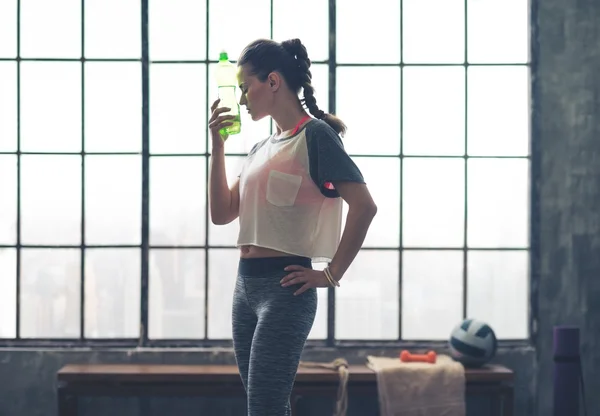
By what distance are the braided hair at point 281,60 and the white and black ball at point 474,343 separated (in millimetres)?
1743

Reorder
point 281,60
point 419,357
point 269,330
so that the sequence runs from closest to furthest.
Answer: point 269,330, point 281,60, point 419,357

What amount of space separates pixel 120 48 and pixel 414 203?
1576mm

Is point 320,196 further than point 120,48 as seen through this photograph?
No

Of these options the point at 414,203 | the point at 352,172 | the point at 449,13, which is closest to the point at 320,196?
the point at 352,172

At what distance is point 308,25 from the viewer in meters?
3.70

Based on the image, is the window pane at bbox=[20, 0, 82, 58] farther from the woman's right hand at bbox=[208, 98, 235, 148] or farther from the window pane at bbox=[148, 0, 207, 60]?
the woman's right hand at bbox=[208, 98, 235, 148]

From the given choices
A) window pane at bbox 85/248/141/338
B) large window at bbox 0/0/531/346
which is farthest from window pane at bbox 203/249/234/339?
window pane at bbox 85/248/141/338

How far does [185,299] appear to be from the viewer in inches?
147

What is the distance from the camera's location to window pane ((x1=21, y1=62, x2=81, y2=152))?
12.2 feet

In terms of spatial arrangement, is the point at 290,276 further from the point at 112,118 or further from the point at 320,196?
the point at 112,118

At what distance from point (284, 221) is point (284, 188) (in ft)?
0.28

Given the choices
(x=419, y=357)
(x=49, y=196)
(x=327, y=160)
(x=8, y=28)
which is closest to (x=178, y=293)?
(x=49, y=196)

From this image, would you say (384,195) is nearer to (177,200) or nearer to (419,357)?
(419,357)

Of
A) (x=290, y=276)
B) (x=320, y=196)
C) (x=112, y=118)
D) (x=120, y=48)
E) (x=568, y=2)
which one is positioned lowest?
(x=290, y=276)
